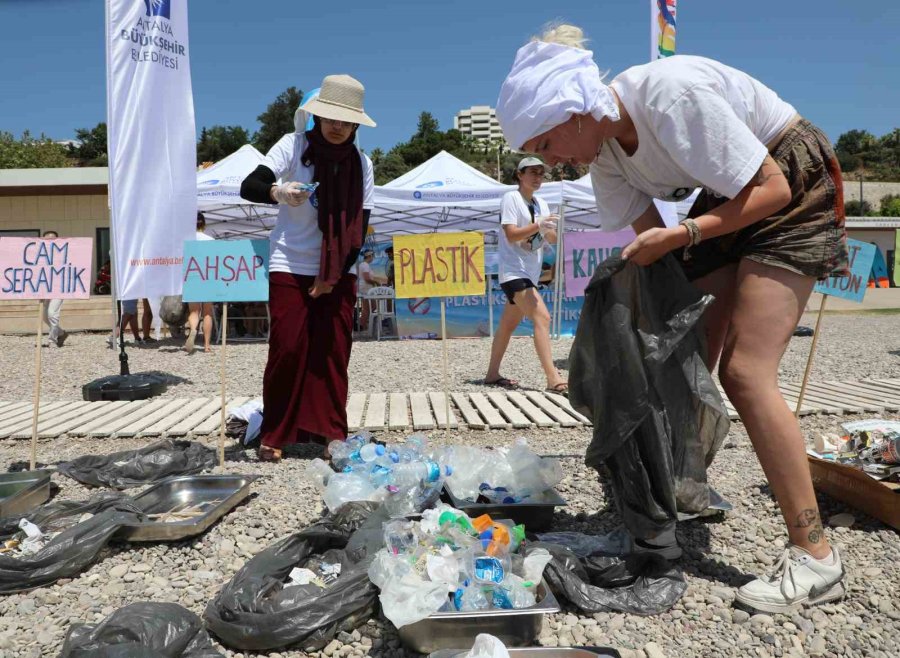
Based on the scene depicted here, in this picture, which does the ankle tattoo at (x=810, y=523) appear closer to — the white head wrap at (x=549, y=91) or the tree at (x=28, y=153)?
the white head wrap at (x=549, y=91)

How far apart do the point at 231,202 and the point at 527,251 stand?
6.49 m

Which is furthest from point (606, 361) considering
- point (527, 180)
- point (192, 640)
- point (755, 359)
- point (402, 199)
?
point (402, 199)

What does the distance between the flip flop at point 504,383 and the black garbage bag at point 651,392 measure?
157 inches

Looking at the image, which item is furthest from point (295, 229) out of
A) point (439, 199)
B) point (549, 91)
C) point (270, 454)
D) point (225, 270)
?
point (439, 199)

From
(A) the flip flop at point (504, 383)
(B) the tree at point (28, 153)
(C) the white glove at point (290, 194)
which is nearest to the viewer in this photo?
(C) the white glove at point (290, 194)

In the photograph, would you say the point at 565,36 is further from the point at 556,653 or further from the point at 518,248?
the point at 518,248

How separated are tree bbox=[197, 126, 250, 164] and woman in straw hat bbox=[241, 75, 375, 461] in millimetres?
59056

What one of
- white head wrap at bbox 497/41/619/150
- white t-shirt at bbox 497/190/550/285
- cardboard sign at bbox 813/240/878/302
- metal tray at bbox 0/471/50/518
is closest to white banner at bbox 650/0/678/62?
white t-shirt at bbox 497/190/550/285

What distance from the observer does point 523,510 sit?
9.11 feet

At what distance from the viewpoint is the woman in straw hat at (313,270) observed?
3.73 m

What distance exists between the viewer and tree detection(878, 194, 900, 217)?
58272 mm

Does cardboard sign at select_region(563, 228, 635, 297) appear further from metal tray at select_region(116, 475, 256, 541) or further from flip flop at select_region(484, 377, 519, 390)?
metal tray at select_region(116, 475, 256, 541)

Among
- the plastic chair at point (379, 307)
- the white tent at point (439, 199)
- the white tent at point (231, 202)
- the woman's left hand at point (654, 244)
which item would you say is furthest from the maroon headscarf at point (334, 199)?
the plastic chair at point (379, 307)

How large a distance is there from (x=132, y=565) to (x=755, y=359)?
2.22m
